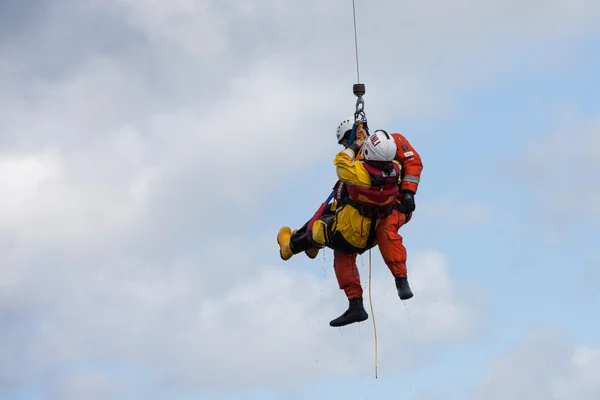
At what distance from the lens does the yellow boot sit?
2289 centimetres

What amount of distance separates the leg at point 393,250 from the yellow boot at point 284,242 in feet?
6.92

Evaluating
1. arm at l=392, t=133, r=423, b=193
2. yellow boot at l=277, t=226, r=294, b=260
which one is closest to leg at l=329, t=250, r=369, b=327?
yellow boot at l=277, t=226, r=294, b=260

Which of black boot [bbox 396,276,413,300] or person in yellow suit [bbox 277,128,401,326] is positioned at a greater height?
person in yellow suit [bbox 277,128,401,326]

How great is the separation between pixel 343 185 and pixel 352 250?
1.16 m

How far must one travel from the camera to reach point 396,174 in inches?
825

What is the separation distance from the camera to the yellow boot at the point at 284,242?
2289 centimetres

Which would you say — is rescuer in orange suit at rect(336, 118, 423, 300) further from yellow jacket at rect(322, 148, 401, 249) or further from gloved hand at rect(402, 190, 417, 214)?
yellow jacket at rect(322, 148, 401, 249)

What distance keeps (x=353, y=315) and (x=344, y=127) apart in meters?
3.33

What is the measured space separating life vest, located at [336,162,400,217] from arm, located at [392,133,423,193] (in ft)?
0.88

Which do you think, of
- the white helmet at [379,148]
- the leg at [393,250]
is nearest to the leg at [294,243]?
the leg at [393,250]

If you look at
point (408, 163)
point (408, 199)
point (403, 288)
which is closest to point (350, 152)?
point (408, 163)

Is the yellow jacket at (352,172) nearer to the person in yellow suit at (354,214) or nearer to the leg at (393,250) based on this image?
the person in yellow suit at (354,214)

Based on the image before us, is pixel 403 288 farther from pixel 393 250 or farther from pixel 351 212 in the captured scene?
pixel 351 212

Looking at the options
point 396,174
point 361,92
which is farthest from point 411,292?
point 361,92
